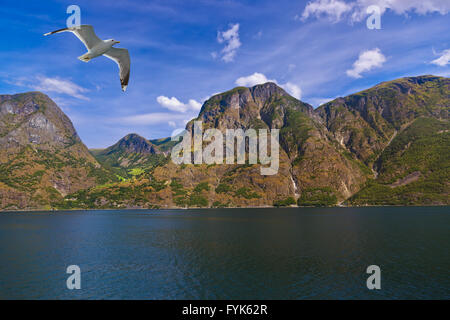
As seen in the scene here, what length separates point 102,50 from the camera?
1845 cm

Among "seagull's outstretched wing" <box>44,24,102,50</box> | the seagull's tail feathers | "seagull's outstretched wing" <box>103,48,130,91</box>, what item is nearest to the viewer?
"seagull's outstretched wing" <box>44,24,102,50</box>

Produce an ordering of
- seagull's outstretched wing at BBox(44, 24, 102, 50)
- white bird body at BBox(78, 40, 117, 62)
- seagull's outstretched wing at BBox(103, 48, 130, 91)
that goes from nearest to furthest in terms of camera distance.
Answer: seagull's outstretched wing at BBox(44, 24, 102, 50), white bird body at BBox(78, 40, 117, 62), seagull's outstretched wing at BBox(103, 48, 130, 91)

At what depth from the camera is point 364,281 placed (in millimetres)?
40688

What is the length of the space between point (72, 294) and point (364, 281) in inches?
1705

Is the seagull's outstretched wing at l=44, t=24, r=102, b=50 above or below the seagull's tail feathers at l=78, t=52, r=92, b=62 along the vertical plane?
above

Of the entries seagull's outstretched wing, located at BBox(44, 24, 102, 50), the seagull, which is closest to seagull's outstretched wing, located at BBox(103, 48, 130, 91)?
the seagull

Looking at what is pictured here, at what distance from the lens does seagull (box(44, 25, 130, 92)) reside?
17.4 m

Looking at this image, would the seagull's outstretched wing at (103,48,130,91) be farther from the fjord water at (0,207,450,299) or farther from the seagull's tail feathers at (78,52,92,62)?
the fjord water at (0,207,450,299)

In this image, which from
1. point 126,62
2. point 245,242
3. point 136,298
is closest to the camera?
point 126,62

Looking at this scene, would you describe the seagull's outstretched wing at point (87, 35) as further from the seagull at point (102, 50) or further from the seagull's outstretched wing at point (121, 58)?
the seagull's outstretched wing at point (121, 58)

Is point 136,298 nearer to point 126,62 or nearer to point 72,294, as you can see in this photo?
point 72,294

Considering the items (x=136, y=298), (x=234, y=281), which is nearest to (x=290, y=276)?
(x=234, y=281)

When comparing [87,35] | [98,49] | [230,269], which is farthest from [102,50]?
[230,269]
